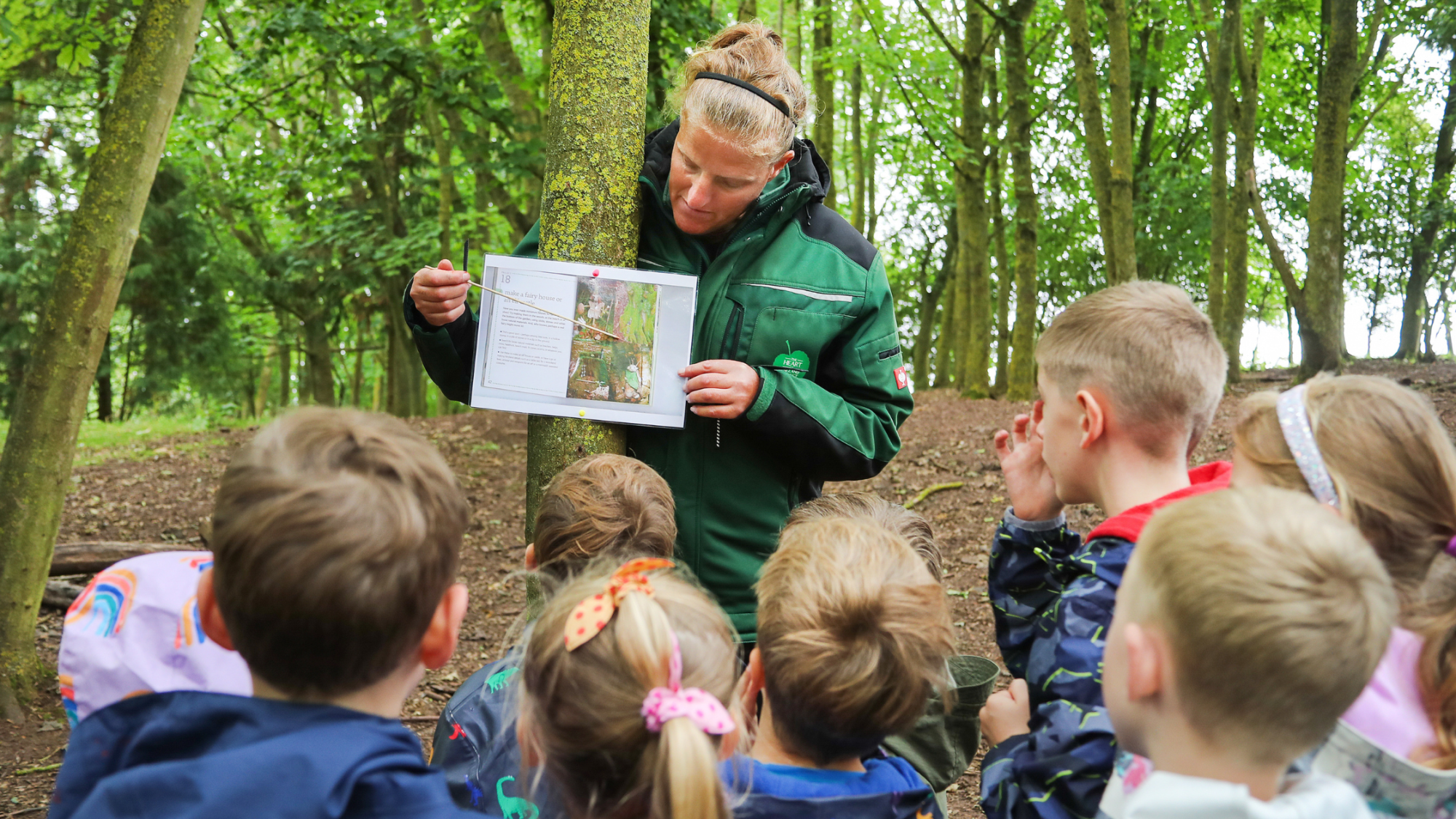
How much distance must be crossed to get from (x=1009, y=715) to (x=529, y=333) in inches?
57.4

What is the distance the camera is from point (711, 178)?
251cm

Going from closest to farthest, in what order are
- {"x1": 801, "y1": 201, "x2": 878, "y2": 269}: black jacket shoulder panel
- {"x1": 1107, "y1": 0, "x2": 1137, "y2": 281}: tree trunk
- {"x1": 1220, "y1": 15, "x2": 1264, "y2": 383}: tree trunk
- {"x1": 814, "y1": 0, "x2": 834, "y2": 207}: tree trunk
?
{"x1": 801, "y1": 201, "x2": 878, "y2": 269}: black jacket shoulder panel
{"x1": 1107, "y1": 0, "x2": 1137, "y2": 281}: tree trunk
{"x1": 814, "y1": 0, "x2": 834, "y2": 207}: tree trunk
{"x1": 1220, "y1": 15, "x2": 1264, "y2": 383}: tree trunk

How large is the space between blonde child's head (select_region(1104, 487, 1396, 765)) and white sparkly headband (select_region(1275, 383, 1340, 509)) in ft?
1.18

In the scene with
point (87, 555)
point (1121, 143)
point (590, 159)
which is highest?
point (1121, 143)

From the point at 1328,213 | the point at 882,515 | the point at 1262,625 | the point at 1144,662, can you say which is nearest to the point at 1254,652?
the point at 1262,625

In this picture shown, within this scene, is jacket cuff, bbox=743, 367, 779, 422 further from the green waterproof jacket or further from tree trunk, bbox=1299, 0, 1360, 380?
tree trunk, bbox=1299, 0, 1360, 380

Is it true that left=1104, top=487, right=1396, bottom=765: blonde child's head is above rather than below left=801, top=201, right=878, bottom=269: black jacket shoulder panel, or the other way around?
below

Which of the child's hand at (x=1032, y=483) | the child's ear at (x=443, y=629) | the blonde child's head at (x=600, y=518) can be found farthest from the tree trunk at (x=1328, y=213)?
the child's ear at (x=443, y=629)

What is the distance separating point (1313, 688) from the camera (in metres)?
1.27

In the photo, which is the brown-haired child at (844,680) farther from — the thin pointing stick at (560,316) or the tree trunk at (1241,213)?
the tree trunk at (1241,213)

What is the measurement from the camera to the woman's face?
2.47 metres

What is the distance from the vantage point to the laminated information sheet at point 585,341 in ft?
8.41

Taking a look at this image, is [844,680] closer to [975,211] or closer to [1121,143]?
[1121,143]

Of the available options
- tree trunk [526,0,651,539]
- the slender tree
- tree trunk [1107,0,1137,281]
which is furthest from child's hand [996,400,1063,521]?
the slender tree
